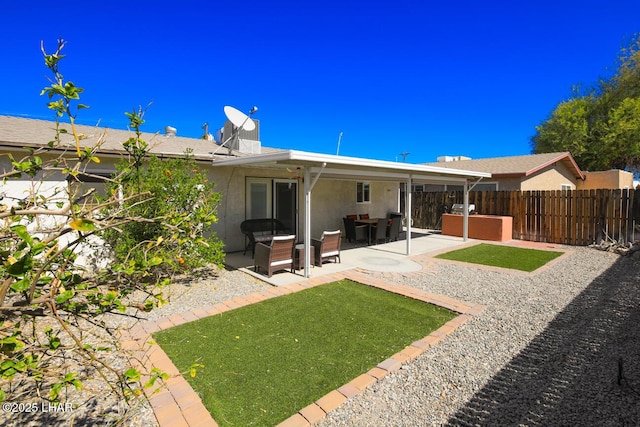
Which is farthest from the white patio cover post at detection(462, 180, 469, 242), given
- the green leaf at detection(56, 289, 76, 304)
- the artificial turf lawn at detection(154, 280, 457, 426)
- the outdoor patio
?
the green leaf at detection(56, 289, 76, 304)

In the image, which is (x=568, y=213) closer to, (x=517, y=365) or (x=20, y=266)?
(x=517, y=365)

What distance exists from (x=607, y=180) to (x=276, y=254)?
2622 centimetres

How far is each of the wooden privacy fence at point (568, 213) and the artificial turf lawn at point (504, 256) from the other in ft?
8.38

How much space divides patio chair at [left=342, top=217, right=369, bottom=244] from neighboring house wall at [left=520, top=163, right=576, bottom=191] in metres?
9.43

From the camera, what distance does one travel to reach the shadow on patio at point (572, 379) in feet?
9.80

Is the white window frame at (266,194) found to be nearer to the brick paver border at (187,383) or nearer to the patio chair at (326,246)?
the patio chair at (326,246)

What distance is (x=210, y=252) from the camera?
6.95 meters

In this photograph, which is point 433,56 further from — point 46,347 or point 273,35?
point 46,347

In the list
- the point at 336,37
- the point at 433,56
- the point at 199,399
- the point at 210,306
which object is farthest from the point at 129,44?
the point at 433,56

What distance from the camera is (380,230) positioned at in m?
12.3

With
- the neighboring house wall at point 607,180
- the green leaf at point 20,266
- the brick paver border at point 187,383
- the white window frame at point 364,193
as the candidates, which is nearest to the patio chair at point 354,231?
the white window frame at point 364,193

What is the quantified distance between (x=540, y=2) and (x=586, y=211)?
8270 millimetres

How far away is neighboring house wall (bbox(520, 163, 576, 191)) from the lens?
1695 centimetres

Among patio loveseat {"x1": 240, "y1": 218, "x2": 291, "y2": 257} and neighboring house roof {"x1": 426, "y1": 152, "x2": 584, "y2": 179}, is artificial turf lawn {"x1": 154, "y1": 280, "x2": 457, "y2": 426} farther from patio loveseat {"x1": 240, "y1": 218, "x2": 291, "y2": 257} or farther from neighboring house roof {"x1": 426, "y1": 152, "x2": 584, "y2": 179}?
neighboring house roof {"x1": 426, "y1": 152, "x2": 584, "y2": 179}
